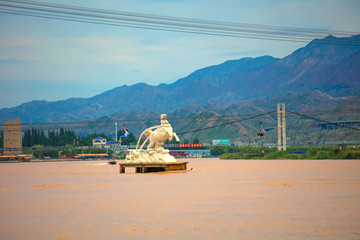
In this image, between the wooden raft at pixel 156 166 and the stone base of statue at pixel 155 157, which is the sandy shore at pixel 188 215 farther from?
the stone base of statue at pixel 155 157

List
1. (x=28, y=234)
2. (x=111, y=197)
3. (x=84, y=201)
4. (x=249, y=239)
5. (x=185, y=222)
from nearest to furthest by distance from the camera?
(x=249, y=239)
(x=28, y=234)
(x=185, y=222)
(x=84, y=201)
(x=111, y=197)

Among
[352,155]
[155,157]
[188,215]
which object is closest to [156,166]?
[155,157]

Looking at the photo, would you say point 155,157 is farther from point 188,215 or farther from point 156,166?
point 188,215

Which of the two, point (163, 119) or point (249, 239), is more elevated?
point (163, 119)

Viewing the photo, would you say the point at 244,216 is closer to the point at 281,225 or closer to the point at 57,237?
the point at 281,225

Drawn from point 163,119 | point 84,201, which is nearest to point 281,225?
point 84,201

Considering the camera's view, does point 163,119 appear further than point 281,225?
Yes

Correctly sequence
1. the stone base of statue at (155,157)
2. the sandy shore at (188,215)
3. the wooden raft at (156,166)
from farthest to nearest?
the stone base of statue at (155,157), the wooden raft at (156,166), the sandy shore at (188,215)

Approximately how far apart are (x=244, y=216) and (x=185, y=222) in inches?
110

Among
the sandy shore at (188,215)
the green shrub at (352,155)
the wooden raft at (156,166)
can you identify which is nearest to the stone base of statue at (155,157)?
the wooden raft at (156,166)

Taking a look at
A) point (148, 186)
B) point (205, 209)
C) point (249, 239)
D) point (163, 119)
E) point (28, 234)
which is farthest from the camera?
point (163, 119)

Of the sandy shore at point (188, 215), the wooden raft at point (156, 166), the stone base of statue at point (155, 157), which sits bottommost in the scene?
the sandy shore at point (188, 215)

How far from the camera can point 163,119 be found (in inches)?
2167

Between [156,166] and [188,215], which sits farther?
[156,166]
